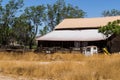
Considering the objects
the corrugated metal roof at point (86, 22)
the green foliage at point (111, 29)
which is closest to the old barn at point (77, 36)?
the corrugated metal roof at point (86, 22)

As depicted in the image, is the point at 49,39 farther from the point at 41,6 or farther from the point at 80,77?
the point at 80,77

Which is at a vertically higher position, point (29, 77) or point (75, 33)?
point (29, 77)

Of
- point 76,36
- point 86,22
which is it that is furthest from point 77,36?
point 86,22

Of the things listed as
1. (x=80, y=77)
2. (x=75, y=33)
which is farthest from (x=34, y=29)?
(x=80, y=77)

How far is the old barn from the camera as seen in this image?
46906 mm

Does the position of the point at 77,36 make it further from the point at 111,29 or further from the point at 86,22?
the point at 111,29

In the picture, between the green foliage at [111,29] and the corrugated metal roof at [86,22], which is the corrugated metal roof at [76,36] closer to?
the corrugated metal roof at [86,22]

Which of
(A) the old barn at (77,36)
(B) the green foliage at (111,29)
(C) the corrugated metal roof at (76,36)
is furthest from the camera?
(A) the old barn at (77,36)

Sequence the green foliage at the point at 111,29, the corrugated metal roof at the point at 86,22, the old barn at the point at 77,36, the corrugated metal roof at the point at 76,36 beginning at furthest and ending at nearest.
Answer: the corrugated metal roof at the point at 86,22 → the old barn at the point at 77,36 → the corrugated metal roof at the point at 76,36 → the green foliage at the point at 111,29

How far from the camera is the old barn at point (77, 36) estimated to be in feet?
154

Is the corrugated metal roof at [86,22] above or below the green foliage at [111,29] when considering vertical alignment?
below

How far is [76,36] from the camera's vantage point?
4925 cm

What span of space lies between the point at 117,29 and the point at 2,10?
30.2 m

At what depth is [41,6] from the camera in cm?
7356
